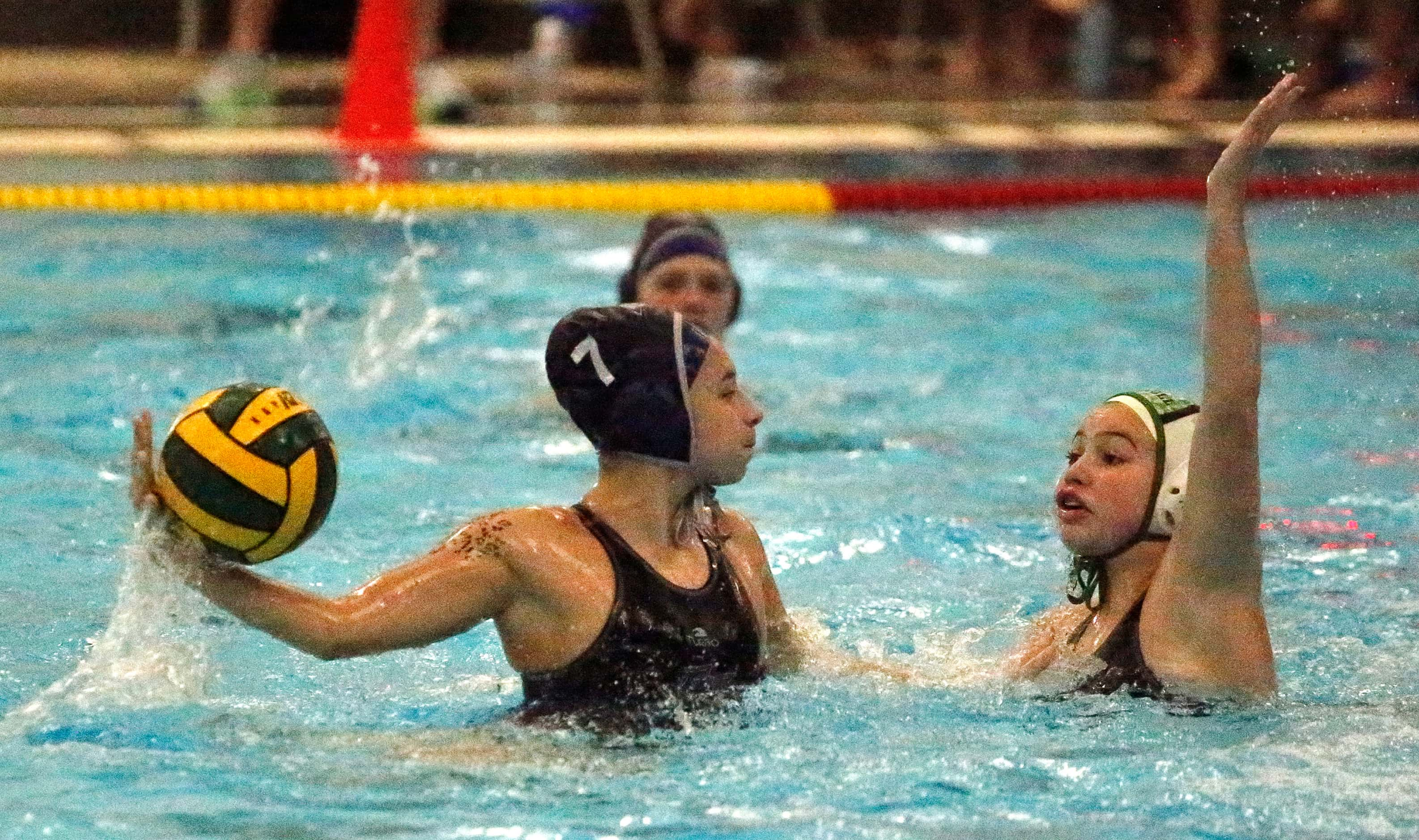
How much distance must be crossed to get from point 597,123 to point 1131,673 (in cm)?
741

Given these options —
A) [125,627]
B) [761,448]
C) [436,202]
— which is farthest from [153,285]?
[125,627]

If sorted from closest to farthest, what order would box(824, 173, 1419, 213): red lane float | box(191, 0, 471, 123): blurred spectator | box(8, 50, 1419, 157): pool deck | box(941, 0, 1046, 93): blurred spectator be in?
box(824, 173, 1419, 213): red lane float < box(8, 50, 1419, 157): pool deck < box(191, 0, 471, 123): blurred spectator < box(941, 0, 1046, 93): blurred spectator

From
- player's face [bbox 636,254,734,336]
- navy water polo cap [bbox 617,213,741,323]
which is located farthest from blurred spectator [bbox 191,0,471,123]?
player's face [bbox 636,254,734,336]

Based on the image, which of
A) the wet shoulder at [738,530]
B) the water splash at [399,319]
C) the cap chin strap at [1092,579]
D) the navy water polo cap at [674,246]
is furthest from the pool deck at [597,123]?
the cap chin strap at [1092,579]

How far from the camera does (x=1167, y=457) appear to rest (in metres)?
3.15

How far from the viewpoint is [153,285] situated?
7.60 meters

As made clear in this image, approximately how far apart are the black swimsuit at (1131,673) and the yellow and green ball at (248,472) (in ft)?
4.04

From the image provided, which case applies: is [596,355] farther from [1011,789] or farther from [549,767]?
[1011,789]

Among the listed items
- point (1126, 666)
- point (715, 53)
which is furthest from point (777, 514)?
point (715, 53)

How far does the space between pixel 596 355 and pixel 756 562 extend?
0.50m

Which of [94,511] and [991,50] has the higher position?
[991,50]

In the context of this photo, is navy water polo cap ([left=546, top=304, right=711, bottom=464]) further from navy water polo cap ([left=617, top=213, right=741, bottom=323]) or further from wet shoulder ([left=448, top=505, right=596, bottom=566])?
navy water polo cap ([left=617, top=213, right=741, bottom=323])

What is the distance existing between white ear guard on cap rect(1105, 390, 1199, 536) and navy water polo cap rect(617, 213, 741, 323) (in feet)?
7.23

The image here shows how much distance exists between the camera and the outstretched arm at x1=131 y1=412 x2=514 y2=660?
2.79 m
